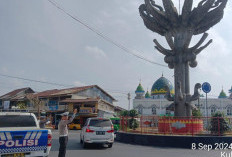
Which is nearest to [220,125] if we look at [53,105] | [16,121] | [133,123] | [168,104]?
[133,123]

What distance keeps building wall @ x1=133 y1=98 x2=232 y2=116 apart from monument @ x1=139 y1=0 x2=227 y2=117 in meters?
31.2

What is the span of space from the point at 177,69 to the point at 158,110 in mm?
36900

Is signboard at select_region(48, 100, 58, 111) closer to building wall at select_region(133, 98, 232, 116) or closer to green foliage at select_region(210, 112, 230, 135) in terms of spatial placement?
building wall at select_region(133, 98, 232, 116)

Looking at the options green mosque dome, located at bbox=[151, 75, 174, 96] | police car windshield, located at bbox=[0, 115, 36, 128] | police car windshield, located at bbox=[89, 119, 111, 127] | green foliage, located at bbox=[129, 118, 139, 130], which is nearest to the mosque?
green mosque dome, located at bbox=[151, 75, 174, 96]

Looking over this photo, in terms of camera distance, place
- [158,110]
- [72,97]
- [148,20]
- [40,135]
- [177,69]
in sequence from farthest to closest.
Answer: [158,110] < [72,97] < [148,20] < [177,69] < [40,135]

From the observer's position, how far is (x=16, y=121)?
7801 millimetres

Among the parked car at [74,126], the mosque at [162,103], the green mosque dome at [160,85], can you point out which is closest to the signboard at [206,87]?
the parked car at [74,126]

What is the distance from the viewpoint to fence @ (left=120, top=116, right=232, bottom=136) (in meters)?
14.2

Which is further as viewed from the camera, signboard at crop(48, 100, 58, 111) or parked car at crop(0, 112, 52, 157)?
signboard at crop(48, 100, 58, 111)

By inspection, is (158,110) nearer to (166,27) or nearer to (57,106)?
(57,106)

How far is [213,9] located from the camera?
1997 centimetres

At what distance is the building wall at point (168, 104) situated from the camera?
168 feet

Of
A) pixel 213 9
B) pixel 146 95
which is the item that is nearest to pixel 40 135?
pixel 213 9

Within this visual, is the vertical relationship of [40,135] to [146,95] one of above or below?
below
